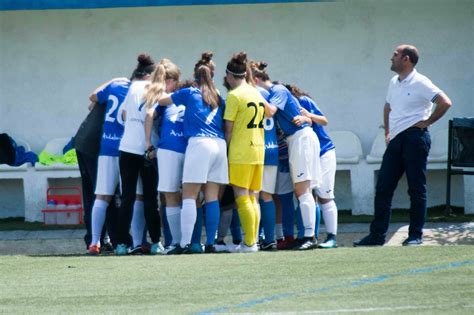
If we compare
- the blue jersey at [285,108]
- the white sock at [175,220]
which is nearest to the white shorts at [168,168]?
the white sock at [175,220]

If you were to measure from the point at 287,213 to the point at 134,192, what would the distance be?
5.03 feet

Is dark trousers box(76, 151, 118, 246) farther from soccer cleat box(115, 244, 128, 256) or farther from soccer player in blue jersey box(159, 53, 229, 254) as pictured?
soccer player in blue jersey box(159, 53, 229, 254)

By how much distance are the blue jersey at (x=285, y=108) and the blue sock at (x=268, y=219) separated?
2.31 feet

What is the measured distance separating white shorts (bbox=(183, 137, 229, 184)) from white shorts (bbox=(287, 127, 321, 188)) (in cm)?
68

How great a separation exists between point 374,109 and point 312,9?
1479 mm

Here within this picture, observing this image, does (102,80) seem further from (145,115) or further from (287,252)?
(287,252)

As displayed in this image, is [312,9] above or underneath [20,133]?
above

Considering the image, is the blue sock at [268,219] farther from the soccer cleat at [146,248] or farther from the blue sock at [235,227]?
the soccer cleat at [146,248]

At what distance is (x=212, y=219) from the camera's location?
36.6ft

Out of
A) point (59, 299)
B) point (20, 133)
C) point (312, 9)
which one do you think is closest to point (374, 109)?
point (312, 9)

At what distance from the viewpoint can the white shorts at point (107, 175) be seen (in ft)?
38.1

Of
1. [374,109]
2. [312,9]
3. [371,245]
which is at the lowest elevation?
[371,245]

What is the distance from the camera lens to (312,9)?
607 inches

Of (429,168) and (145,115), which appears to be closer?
(145,115)
